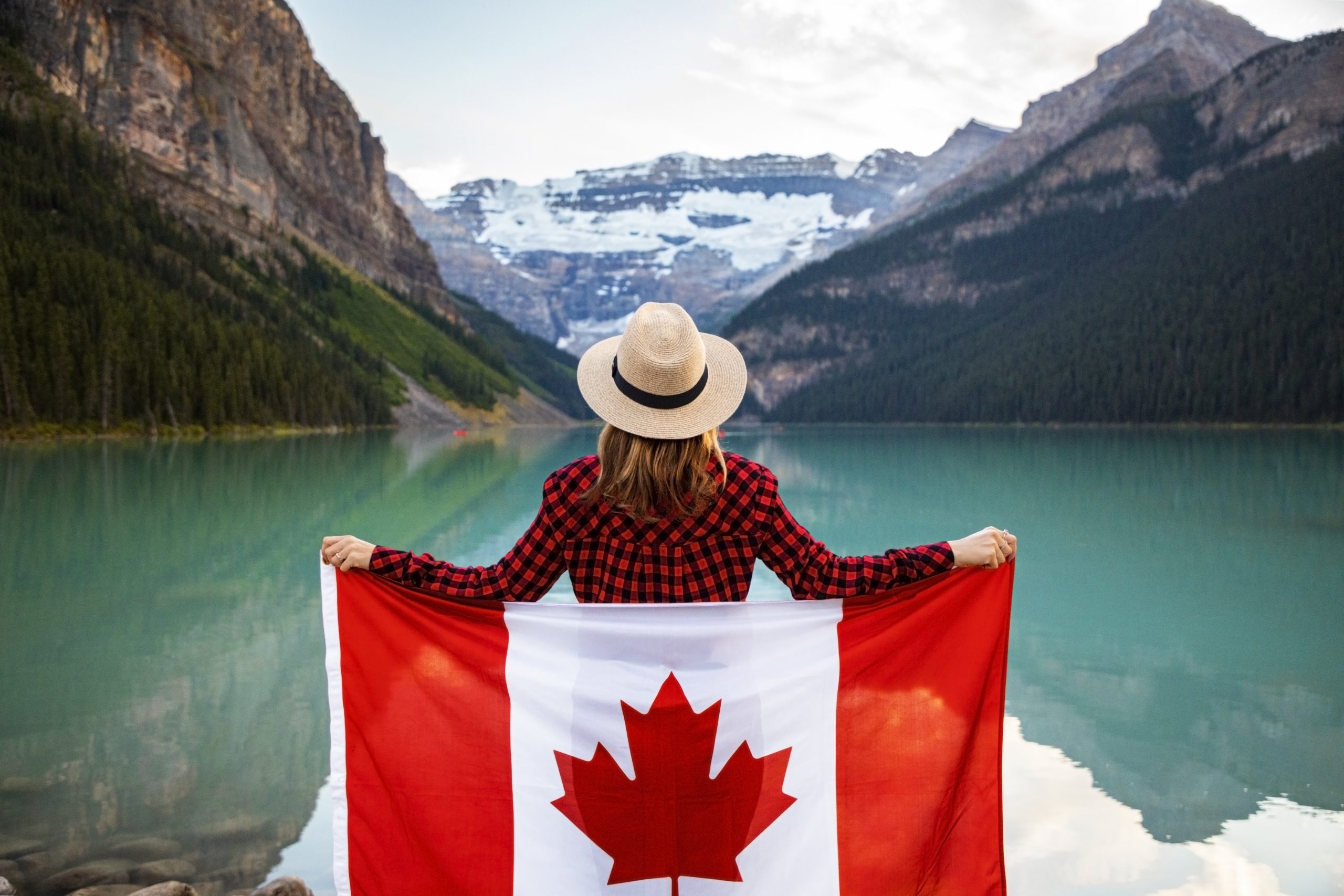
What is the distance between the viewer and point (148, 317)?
2987 inches

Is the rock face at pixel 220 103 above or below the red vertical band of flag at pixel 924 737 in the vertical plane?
above

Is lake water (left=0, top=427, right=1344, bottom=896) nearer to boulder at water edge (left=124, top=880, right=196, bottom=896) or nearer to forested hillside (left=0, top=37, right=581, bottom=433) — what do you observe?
boulder at water edge (left=124, top=880, right=196, bottom=896)

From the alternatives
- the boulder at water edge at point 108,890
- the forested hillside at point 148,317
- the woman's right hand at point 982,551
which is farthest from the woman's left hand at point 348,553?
the forested hillside at point 148,317

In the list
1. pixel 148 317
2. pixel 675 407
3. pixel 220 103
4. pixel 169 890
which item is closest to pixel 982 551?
pixel 675 407

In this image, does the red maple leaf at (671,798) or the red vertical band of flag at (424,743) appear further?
the red vertical band of flag at (424,743)

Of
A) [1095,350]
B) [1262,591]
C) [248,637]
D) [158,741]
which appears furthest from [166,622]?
[1095,350]

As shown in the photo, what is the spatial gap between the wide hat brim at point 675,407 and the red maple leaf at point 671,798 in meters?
0.96

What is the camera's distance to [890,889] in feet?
12.9

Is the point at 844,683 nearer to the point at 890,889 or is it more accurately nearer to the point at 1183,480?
the point at 890,889

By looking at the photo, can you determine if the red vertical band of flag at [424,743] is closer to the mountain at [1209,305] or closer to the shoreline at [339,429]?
the shoreline at [339,429]

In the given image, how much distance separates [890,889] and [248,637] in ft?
31.5

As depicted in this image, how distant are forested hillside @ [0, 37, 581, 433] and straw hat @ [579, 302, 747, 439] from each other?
64.9m

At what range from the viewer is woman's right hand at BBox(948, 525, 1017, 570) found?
12.9 ft

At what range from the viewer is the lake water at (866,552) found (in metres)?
6.38
